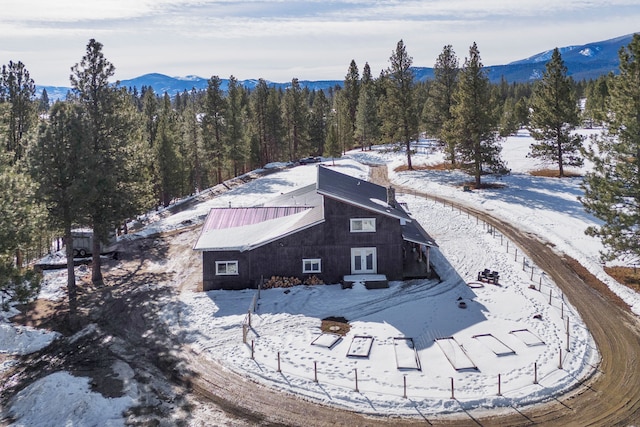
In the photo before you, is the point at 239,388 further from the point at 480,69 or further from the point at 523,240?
the point at 480,69

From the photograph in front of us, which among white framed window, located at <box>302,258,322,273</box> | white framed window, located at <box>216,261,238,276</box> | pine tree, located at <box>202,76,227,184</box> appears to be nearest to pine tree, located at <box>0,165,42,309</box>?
white framed window, located at <box>216,261,238,276</box>

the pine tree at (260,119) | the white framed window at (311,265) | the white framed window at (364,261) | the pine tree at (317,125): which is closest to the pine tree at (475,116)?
the white framed window at (364,261)

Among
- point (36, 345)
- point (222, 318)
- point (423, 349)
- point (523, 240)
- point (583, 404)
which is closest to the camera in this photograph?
point (583, 404)

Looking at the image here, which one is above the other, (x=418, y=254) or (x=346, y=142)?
(x=346, y=142)

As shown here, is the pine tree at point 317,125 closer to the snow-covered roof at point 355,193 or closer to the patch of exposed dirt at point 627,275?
the snow-covered roof at point 355,193

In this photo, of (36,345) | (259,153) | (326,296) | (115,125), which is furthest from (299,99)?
(36,345)
